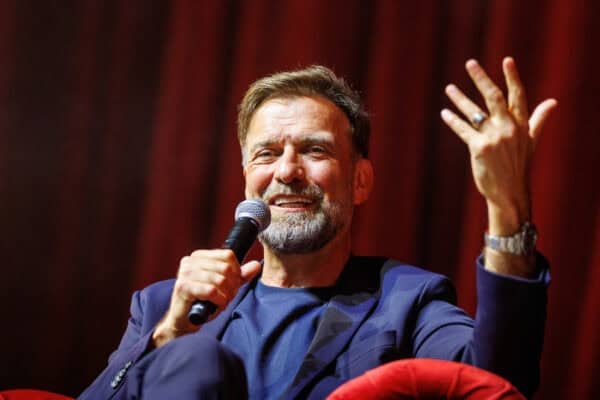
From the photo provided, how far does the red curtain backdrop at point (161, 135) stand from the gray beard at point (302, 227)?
36 cm

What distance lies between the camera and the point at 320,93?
1.72m

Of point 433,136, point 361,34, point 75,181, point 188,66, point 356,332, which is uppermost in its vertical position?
point 361,34

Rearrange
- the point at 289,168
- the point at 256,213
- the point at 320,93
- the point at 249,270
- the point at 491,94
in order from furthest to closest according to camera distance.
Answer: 1. the point at 320,93
2. the point at 289,168
3. the point at 256,213
4. the point at 249,270
5. the point at 491,94

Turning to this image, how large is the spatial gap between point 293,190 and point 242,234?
0.35 meters

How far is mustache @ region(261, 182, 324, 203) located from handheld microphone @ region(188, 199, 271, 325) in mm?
191

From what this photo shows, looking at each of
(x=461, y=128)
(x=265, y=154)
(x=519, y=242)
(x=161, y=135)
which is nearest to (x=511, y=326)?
(x=519, y=242)

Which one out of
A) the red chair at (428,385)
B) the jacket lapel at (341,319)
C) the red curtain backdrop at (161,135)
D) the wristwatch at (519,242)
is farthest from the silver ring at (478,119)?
the red curtain backdrop at (161,135)

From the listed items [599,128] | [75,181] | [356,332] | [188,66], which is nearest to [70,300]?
[75,181]

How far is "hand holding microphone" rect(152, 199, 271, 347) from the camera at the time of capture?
108 centimetres

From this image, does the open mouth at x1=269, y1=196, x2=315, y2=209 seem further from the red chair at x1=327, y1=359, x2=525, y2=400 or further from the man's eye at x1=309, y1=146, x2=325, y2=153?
the red chair at x1=327, y1=359, x2=525, y2=400

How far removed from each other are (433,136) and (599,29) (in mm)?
481

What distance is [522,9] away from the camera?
181 cm

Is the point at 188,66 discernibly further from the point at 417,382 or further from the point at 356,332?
the point at 417,382

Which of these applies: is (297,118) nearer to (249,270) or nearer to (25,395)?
(249,270)
